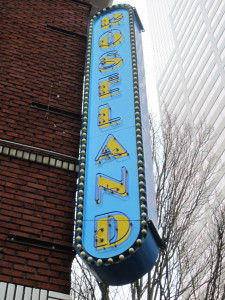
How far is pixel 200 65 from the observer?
51406 millimetres

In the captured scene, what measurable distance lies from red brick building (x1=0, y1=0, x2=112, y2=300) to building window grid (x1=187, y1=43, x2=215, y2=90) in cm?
4202

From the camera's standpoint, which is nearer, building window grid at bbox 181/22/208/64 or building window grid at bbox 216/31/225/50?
building window grid at bbox 216/31/225/50

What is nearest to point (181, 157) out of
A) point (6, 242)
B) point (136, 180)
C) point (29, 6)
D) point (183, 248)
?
point (183, 248)

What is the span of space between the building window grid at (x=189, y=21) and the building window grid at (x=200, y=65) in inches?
257

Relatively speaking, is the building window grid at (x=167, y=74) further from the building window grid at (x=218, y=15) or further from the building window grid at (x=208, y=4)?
the building window grid at (x=218, y=15)

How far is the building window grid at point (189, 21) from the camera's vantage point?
55438 mm

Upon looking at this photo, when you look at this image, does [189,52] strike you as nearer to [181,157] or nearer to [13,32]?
[181,157]

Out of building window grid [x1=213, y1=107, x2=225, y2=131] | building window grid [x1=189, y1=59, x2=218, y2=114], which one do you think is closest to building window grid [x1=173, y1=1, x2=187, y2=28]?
building window grid [x1=189, y1=59, x2=218, y2=114]

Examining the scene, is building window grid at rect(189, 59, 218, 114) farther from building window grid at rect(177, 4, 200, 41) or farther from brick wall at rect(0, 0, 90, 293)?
brick wall at rect(0, 0, 90, 293)

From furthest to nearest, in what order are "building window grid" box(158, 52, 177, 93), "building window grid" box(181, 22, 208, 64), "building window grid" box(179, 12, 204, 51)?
"building window grid" box(158, 52, 177, 93), "building window grid" box(179, 12, 204, 51), "building window grid" box(181, 22, 208, 64)

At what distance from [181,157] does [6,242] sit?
23.9ft

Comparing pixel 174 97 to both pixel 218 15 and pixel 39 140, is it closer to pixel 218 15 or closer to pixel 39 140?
pixel 218 15

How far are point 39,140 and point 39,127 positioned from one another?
289mm

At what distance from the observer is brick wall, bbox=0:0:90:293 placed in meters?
5.30
